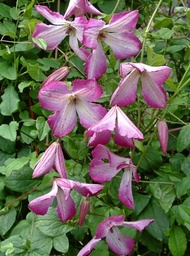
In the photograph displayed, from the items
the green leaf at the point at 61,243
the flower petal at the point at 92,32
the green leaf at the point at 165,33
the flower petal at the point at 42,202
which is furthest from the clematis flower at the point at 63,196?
the green leaf at the point at 165,33

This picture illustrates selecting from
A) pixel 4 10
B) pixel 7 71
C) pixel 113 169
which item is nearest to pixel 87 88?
pixel 113 169

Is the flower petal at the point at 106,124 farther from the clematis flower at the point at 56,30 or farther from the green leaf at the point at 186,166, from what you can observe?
the green leaf at the point at 186,166

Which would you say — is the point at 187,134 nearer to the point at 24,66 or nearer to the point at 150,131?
the point at 150,131

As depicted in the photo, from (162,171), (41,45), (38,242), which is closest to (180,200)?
(162,171)

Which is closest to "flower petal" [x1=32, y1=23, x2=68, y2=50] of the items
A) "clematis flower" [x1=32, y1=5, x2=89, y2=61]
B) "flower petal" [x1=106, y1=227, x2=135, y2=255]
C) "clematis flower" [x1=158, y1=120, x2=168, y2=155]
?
"clematis flower" [x1=32, y1=5, x2=89, y2=61]

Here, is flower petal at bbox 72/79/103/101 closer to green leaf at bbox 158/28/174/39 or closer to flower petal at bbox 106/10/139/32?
flower petal at bbox 106/10/139/32

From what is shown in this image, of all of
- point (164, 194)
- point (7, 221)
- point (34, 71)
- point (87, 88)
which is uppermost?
point (87, 88)

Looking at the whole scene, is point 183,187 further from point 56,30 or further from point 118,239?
point 56,30
